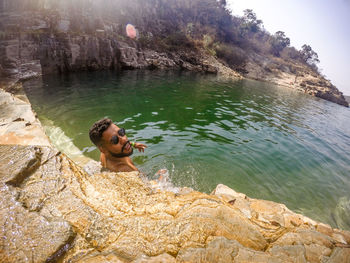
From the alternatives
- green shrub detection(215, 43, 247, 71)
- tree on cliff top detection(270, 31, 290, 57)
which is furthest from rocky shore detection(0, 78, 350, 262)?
tree on cliff top detection(270, 31, 290, 57)

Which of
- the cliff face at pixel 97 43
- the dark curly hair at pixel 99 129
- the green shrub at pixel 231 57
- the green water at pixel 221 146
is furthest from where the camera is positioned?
the green shrub at pixel 231 57

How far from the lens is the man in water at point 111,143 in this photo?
3.04 metres

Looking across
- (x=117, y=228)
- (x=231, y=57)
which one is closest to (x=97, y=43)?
(x=117, y=228)

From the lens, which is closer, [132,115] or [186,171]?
[186,171]

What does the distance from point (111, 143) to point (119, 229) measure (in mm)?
1772

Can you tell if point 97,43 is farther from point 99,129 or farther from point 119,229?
point 119,229

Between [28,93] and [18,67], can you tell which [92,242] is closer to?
[28,93]

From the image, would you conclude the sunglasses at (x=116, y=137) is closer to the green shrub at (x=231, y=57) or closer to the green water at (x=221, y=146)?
the green water at (x=221, y=146)

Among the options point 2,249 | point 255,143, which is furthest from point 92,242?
point 255,143

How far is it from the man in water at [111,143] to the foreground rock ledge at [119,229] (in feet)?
3.06

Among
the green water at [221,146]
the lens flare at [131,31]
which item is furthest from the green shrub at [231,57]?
the green water at [221,146]

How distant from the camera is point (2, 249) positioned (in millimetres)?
1231

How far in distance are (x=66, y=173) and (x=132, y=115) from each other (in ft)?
19.4

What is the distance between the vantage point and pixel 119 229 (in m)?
1.60
